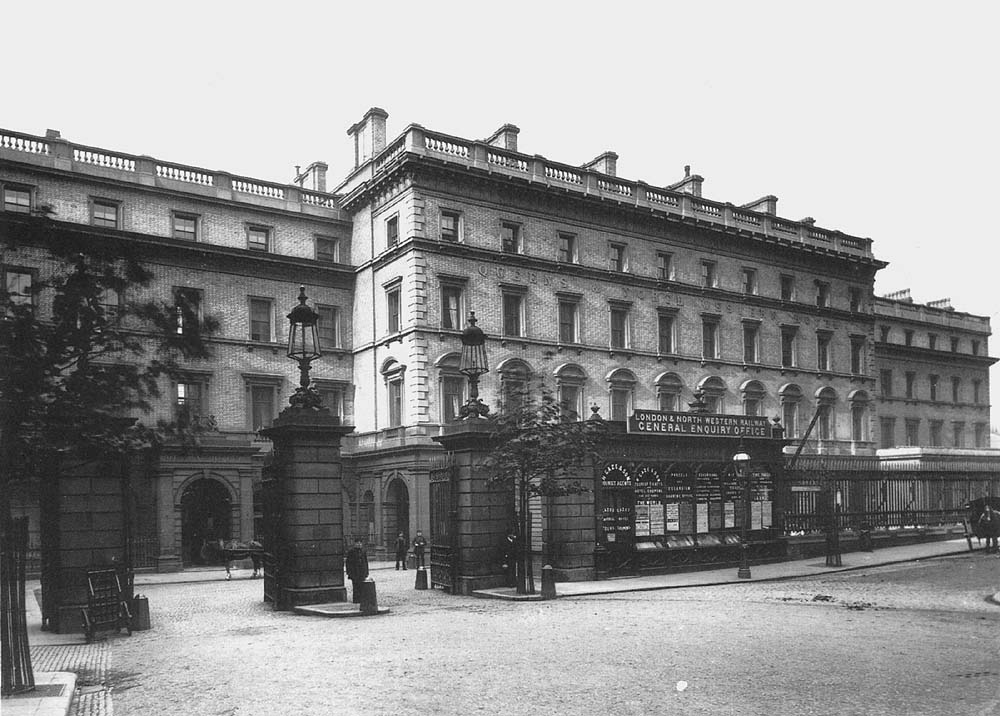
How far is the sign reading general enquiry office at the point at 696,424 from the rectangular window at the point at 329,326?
19.5 metres

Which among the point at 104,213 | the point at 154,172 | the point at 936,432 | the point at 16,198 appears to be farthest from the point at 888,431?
the point at 16,198

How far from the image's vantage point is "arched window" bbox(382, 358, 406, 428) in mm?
38438

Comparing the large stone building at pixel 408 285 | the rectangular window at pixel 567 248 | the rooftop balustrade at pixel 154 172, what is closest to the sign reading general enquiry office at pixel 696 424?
the large stone building at pixel 408 285

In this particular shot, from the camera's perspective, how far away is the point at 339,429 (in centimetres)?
1834

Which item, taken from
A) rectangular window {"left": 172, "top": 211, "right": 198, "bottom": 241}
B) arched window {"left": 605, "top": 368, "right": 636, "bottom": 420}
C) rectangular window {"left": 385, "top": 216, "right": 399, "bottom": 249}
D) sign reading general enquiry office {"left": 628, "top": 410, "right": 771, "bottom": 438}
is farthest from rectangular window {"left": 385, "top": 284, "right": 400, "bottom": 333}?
sign reading general enquiry office {"left": 628, "top": 410, "right": 771, "bottom": 438}

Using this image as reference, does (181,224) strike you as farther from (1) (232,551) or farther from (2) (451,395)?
(1) (232,551)

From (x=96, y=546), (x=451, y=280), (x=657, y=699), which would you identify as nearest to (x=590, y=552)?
(x=96, y=546)

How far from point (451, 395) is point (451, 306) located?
3.57m

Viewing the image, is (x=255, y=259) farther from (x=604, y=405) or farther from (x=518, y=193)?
(x=604, y=405)

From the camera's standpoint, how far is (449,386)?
37688 millimetres

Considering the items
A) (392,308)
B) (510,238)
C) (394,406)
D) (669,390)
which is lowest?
(394,406)

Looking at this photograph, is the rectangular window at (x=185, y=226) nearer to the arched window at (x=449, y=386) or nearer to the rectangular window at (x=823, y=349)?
the arched window at (x=449, y=386)

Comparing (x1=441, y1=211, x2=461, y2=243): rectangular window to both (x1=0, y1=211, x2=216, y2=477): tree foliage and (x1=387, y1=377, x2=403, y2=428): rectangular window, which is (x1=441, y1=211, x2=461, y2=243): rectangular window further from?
(x1=0, y1=211, x2=216, y2=477): tree foliage

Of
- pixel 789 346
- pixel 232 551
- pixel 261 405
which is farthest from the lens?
pixel 789 346
